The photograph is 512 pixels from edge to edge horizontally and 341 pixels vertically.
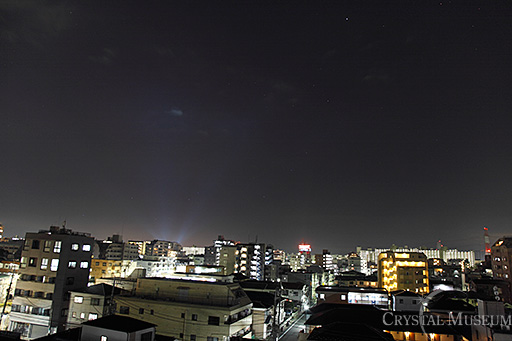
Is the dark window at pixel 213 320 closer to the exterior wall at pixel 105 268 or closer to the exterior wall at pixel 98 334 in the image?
the exterior wall at pixel 98 334

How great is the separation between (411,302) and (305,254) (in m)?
143

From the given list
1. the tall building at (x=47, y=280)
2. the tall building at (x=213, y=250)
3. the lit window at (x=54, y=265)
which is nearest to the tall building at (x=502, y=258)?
the tall building at (x=47, y=280)

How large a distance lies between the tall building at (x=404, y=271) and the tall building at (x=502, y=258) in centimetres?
1618

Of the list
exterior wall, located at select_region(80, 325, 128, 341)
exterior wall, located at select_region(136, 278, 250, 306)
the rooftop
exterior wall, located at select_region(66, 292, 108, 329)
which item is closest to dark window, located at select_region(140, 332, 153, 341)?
the rooftop

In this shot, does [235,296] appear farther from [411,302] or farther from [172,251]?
[172,251]

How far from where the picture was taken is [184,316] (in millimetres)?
34656

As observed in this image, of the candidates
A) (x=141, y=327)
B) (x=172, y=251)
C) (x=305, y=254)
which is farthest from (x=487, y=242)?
(x=141, y=327)

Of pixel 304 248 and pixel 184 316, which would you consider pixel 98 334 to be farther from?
pixel 304 248

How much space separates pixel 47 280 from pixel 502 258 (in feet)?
305

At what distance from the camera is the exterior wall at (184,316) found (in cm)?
3359

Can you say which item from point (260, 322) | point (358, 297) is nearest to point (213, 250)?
point (358, 297)

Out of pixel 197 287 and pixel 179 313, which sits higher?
pixel 197 287

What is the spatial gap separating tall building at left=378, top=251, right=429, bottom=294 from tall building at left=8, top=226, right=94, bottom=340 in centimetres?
7067

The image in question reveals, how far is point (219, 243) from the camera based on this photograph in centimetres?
14550
